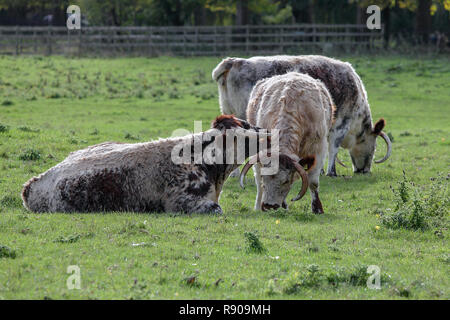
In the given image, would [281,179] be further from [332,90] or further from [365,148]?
[365,148]

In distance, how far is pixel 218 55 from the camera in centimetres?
4112

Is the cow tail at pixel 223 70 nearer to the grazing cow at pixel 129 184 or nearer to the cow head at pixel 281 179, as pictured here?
the grazing cow at pixel 129 184

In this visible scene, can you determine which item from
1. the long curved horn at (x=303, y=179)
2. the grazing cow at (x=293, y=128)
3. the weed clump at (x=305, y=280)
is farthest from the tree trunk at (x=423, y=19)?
the weed clump at (x=305, y=280)

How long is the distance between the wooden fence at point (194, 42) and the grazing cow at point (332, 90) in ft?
84.5

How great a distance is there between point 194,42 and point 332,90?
96.5 feet

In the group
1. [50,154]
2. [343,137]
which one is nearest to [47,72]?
[50,154]

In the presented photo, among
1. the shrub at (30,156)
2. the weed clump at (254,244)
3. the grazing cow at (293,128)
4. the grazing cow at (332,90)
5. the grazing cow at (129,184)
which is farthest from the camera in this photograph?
the shrub at (30,156)

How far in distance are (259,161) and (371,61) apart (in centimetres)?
2757

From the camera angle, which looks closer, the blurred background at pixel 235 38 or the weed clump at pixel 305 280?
the weed clump at pixel 305 280

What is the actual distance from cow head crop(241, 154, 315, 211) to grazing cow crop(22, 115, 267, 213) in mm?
740

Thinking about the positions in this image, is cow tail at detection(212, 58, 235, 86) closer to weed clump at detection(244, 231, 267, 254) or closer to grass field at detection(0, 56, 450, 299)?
grass field at detection(0, 56, 450, 299)

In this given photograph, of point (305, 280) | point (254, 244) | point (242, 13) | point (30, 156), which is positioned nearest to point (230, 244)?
point (254, 244)

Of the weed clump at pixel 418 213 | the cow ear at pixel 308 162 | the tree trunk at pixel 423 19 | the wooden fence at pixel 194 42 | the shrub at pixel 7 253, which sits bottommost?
the weed clump at pixel 418 213

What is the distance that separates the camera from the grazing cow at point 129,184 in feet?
33.3
